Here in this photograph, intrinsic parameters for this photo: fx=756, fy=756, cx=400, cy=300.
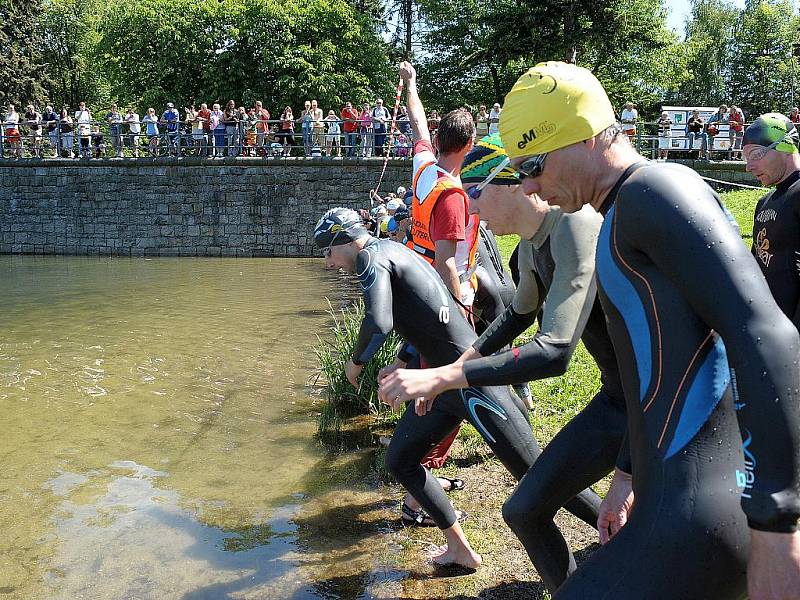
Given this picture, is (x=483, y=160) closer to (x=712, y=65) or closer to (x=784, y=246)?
(x=784, y=246)

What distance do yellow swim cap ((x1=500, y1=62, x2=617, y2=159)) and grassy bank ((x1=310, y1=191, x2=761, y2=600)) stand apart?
7.67 feet

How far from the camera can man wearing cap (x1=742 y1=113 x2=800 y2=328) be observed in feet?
13.7

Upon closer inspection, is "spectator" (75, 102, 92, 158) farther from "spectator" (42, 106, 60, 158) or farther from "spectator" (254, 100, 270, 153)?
"spectator" (254, 100, 270, 153)

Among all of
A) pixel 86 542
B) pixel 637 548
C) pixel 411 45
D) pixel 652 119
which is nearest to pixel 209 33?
pixel 411 45

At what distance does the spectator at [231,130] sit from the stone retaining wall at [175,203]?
2.27 ft

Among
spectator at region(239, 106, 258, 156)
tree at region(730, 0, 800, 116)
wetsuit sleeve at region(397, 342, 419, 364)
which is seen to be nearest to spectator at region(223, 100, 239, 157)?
spectator at region(239, 106, 258, 156)

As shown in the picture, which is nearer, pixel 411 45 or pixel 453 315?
pixel 453 315

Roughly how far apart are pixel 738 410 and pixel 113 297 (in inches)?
626

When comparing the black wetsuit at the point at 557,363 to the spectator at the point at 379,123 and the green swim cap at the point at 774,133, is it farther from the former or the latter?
the spectator at the point at 379,123

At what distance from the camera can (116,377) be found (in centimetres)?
879

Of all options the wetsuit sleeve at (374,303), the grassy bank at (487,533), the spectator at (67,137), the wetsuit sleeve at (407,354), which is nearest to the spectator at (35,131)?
the spectator at (67,137)

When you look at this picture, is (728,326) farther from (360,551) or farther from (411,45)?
(411,45)

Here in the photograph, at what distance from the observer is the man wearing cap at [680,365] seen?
4.84 feet

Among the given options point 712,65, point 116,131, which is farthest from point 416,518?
point 712,65
